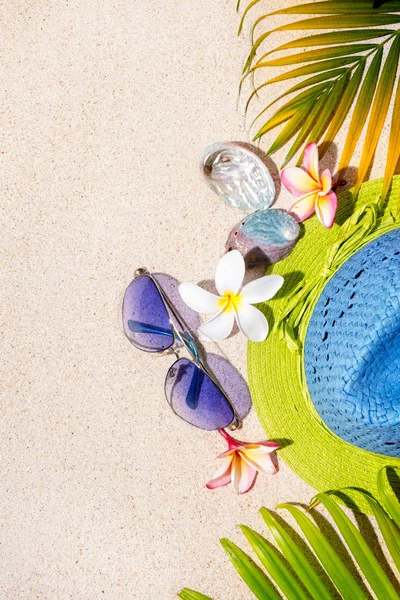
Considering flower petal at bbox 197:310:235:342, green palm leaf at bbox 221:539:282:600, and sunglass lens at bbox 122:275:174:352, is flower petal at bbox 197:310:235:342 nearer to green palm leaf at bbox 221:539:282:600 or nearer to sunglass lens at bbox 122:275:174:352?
sunglass lens at bbox 122:275:174:352

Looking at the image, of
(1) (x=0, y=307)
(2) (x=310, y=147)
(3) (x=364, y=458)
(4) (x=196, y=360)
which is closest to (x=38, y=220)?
(1) (x=0, y=307)

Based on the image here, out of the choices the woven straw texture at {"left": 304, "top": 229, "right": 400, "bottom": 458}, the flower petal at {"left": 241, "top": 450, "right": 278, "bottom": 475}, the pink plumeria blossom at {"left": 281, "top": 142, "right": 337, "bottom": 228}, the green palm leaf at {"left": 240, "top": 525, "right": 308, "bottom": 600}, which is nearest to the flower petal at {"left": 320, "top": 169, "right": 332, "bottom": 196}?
the pink plumeria blossom at {"left": 281, "top": 142, "right": 337, "bottom": 228}

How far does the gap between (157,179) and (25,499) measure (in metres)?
0.57

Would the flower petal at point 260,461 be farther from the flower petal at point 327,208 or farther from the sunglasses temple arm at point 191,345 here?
the flower petal at point 327,208

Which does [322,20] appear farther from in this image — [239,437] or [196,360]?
[239,437]

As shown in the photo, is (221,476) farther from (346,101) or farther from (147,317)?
(346,101)

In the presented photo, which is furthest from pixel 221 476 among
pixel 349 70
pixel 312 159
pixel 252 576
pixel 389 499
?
pixel 349 70

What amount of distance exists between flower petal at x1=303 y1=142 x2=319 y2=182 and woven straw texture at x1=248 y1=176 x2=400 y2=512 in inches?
2.8

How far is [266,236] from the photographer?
2.97ft

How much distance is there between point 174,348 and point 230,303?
17 cm

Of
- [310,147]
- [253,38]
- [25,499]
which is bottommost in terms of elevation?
[25,499]

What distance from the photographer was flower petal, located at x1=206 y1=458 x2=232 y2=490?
943mm

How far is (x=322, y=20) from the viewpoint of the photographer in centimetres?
86

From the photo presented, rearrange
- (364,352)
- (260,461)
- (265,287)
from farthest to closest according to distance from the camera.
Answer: (260,461), (265,287), (364,352)
